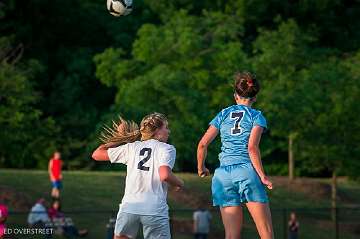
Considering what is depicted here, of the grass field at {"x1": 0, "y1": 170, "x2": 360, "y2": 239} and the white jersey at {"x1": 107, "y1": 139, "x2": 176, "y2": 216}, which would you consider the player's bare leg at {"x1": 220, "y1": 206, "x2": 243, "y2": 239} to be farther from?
the grass field at {"x1": 0, "y1": 170, "x2": 360, "y2": 239}

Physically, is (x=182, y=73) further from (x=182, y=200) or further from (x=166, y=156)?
(x=166, y=156)

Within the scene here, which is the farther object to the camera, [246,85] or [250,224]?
[250,224]

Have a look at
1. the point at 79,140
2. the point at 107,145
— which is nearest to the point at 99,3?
the point at 79,140

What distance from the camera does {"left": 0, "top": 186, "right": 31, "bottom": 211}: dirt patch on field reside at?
32219 millimetres

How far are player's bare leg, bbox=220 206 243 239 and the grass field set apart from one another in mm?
14995

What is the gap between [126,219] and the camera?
10.3 metres

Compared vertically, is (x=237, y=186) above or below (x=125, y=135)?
below

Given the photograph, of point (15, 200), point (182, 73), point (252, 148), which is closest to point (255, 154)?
point (252, 148)

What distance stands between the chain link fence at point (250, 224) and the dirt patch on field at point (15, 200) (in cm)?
248

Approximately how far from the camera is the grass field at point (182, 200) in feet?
101

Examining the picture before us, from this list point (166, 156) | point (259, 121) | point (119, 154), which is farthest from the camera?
A: point (259, 121)

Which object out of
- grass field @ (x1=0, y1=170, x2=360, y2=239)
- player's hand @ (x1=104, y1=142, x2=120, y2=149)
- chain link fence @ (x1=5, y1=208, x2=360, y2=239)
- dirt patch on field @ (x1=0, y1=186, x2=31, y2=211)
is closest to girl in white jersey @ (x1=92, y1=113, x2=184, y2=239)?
player's hand @ (x1=104, y1=142, x2=120, y2=149)

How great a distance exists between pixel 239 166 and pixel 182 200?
2638 centimetres

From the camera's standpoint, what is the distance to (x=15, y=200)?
108 feet
